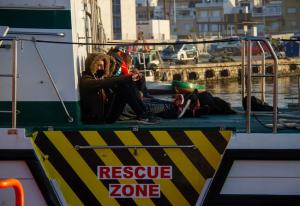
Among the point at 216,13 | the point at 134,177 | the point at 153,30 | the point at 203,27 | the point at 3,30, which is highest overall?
the point at 216,13

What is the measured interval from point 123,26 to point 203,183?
27.7m

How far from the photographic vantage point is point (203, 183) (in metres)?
5.01

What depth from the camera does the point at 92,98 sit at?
18.9 ft

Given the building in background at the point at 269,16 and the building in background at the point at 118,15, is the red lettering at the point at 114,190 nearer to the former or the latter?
the building in background at the point at 118,15

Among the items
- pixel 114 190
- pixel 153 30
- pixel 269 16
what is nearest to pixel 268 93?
pixel 114 190

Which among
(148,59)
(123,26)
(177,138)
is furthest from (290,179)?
(123,26)

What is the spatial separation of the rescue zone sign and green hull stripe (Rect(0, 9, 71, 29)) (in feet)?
4.93

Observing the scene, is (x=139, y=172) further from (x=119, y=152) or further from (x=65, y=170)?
(x=65, y=170)

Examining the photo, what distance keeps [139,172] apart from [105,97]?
113 centimetres

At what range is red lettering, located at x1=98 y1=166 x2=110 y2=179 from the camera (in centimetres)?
502

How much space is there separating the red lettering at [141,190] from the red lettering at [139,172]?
82mm

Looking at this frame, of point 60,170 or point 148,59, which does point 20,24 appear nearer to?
point 60,170

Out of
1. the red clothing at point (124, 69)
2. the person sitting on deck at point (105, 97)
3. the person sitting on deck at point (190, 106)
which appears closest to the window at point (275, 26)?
the red clothing at point (124, 69)

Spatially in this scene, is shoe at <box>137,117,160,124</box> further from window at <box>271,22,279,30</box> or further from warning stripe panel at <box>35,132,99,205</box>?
window at <box>271,22,279,30</box>
